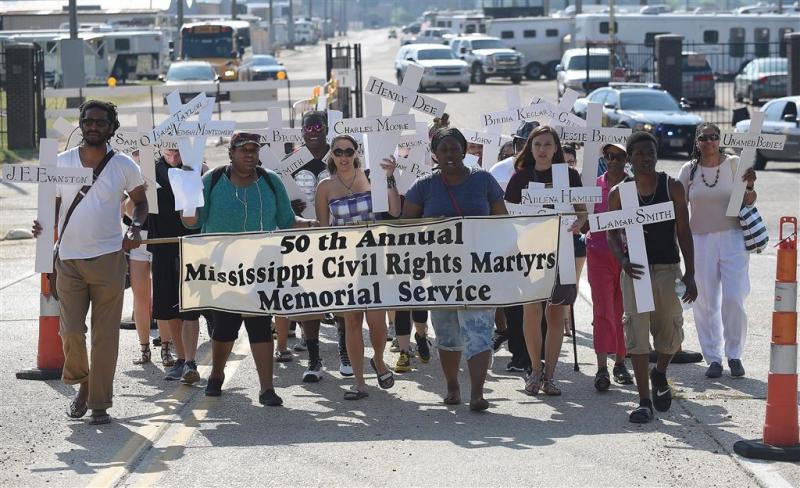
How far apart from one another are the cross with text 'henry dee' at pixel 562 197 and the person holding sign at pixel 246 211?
1.66 metres

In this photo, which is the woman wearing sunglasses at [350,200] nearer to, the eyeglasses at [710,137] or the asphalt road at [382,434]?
the asphalt road at [382,434]

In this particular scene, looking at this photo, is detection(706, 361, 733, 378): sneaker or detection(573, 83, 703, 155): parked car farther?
detection(573, 83, 703, 155): parked car

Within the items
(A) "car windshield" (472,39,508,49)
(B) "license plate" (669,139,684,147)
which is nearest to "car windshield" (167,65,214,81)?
(A) "car windshield" (472,39,508,49)

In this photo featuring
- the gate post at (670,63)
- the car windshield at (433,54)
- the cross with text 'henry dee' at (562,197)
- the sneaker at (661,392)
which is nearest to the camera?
the sneaker at (661,392)

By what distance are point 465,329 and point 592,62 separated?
4036 centimetres

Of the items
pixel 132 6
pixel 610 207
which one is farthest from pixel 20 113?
pixel 132 6

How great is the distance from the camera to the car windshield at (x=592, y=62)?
47562mm

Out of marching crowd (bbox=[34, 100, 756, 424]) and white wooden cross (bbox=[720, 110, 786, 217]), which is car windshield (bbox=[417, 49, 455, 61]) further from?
white wooden cross (bbox=[720, 110, 786, 217])

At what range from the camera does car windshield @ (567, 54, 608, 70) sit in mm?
47562

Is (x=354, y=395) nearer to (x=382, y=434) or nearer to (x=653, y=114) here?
(x=382, y=434)

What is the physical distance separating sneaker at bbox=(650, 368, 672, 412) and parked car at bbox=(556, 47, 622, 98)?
36144mm

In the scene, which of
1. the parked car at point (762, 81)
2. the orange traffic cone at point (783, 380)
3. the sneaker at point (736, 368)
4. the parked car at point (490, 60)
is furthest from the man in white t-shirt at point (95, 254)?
the parked car at point (490, 60)

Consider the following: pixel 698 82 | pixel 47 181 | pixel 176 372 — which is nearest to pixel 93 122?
pixel 47 181

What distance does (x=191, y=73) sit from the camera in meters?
45.3
